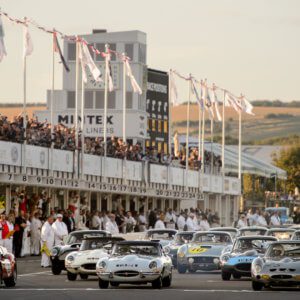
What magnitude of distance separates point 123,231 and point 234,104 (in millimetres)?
22412

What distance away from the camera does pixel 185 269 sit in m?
44.6

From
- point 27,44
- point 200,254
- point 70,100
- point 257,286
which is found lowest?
point 257,286

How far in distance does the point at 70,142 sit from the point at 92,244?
24027 millimetres

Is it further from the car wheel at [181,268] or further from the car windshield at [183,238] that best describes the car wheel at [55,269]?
the car windshield at [183,238]

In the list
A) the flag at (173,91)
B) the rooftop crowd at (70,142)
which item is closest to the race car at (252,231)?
the rooftop crowd at (70,142)

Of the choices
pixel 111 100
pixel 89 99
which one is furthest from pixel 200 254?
pixel 89 99

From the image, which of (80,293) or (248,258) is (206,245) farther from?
Result: (80,293)

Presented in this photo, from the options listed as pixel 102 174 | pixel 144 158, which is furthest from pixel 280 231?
pixel 144 158

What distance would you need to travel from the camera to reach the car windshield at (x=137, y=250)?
35.1 meters

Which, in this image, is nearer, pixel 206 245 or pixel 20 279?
pixel 20 279

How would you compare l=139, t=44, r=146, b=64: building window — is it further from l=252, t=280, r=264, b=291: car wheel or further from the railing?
l=252, t=280, r=264, b=291: car wheel

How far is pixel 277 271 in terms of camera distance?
110ft

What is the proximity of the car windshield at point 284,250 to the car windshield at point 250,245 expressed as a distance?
4.55m

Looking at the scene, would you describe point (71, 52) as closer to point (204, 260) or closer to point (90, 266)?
point (204, 260)
